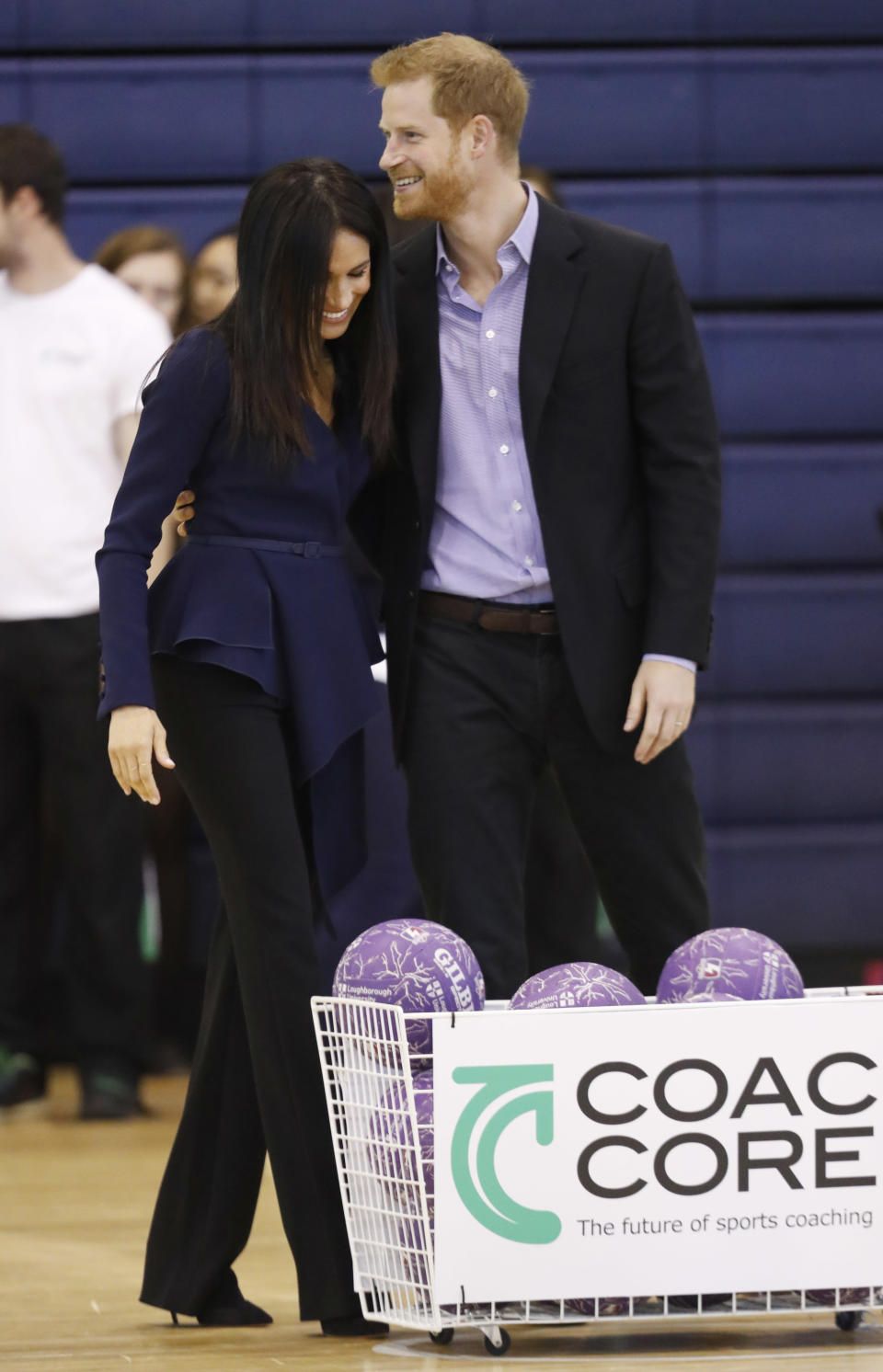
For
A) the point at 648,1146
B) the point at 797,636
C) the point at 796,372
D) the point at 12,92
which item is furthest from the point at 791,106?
the point at 648,1146

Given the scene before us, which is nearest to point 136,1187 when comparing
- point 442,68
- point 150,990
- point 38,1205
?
point 38,1205

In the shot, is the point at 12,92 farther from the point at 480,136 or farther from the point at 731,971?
the point at 731,971

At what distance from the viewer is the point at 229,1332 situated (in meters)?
2.36

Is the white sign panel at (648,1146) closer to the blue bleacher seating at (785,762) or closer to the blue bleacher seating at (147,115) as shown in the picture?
the blue bleacher seating at (785,762)

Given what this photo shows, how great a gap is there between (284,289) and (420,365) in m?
0.29

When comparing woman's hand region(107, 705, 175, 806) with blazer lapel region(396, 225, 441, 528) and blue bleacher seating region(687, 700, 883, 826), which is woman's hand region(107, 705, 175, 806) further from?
blue bleacher seating region(687, 700, 883, 826)

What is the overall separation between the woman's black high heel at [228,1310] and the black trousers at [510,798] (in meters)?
0.47

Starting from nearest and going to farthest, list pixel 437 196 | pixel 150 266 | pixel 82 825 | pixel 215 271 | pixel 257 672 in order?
pixel 257 672, pixel 437 196, pixel 82 825, pixel 215 271, pixel 150 266

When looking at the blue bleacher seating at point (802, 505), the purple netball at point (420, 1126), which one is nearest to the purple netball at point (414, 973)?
the purple netball at point (420, 1126)

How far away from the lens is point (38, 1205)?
3314 mm

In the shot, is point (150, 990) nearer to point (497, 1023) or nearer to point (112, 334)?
point (112, 334)

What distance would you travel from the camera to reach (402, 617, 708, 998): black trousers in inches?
101

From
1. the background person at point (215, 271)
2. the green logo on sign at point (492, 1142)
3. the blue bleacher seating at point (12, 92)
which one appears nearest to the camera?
the green logo on sign at point (492, 1142)

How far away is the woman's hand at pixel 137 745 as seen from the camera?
2273mm
